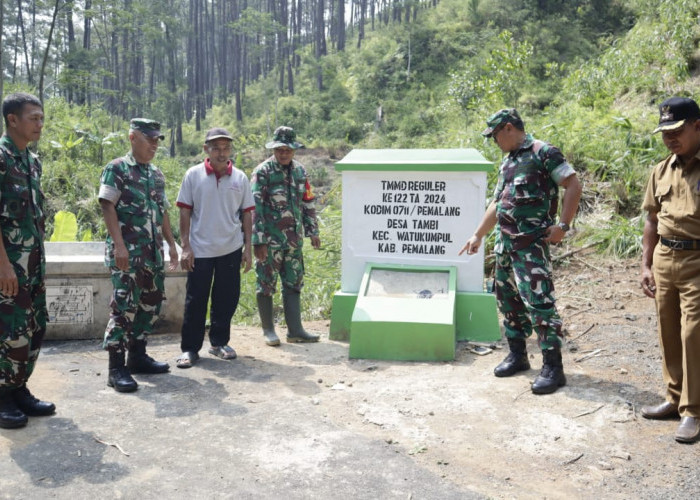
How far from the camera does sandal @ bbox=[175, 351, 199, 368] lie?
180 inches

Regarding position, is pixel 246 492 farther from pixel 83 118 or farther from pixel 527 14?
pixel 527 14

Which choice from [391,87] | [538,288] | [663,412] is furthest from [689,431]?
[391,87]

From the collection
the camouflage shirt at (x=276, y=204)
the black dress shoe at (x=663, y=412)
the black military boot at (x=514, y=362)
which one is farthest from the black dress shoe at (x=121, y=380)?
the black dress shoe at (x=663, y=412)

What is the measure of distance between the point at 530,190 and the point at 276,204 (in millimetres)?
2169

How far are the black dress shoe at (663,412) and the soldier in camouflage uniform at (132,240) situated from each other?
123 inches

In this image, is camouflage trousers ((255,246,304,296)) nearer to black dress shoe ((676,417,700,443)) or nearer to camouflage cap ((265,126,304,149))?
camouflage cap ((265,126,304,149))

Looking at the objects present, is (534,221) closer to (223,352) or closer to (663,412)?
(663,412)

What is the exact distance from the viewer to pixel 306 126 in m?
28.7

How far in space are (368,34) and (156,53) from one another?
14.2 meters

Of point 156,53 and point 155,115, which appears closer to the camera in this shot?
point 155,115

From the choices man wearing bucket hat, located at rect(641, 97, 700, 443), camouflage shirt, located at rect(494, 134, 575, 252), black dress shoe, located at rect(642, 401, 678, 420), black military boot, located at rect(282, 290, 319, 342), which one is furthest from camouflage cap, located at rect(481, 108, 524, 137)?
black military boot, located at rect(282, 290, 319, 342)

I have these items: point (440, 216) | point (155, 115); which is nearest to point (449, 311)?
point (440, 216)

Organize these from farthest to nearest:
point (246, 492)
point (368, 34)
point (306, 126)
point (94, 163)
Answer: point (368, 34) → point (306, 126) → point (94, 163) → point (246, 492)

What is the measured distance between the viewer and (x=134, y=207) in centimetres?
401
